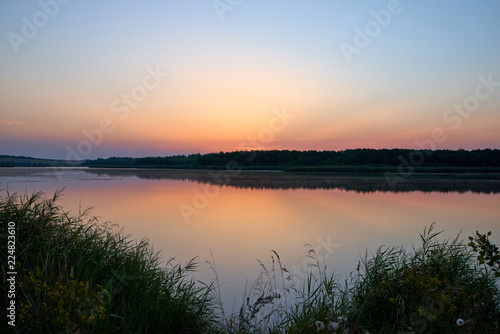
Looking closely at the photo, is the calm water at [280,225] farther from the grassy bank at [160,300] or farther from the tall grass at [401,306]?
the grassy bank at [160,300]

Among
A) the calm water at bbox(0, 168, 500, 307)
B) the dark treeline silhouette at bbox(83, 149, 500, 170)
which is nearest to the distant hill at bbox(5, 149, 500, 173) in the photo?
the dark treeline silhouette at bbox(83, 149, 500, 170)

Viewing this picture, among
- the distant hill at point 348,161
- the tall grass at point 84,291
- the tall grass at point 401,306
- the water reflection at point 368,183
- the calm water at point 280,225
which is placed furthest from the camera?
the distant hill at point 348,161

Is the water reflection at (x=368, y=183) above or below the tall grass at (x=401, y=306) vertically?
above

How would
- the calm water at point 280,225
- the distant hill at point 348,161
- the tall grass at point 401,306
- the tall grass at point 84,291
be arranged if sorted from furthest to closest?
the distant hill at point 348,161
the calm water at point 280,225
the tall grass at point 401,306
the tall grass at point 84,291

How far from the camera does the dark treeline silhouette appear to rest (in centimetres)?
4688

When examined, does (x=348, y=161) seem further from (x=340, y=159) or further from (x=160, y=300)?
(x=160, y=300)

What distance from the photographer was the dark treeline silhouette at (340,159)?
4688 centimetres

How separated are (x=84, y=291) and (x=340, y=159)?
5624cm

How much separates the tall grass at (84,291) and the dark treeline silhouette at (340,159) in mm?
48568

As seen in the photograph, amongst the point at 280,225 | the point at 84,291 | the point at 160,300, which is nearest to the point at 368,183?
the point at 280,225

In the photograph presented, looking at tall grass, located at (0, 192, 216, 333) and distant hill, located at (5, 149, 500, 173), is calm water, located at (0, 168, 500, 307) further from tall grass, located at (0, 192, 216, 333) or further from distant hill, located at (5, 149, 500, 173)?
distant hill, located at (5, 149, 500, 173)

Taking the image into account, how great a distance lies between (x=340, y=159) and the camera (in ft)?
186

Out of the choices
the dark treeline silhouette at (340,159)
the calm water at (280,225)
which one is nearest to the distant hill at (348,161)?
the dark treeline silhouette at (340,159)

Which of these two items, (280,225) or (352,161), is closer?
(280,225)
